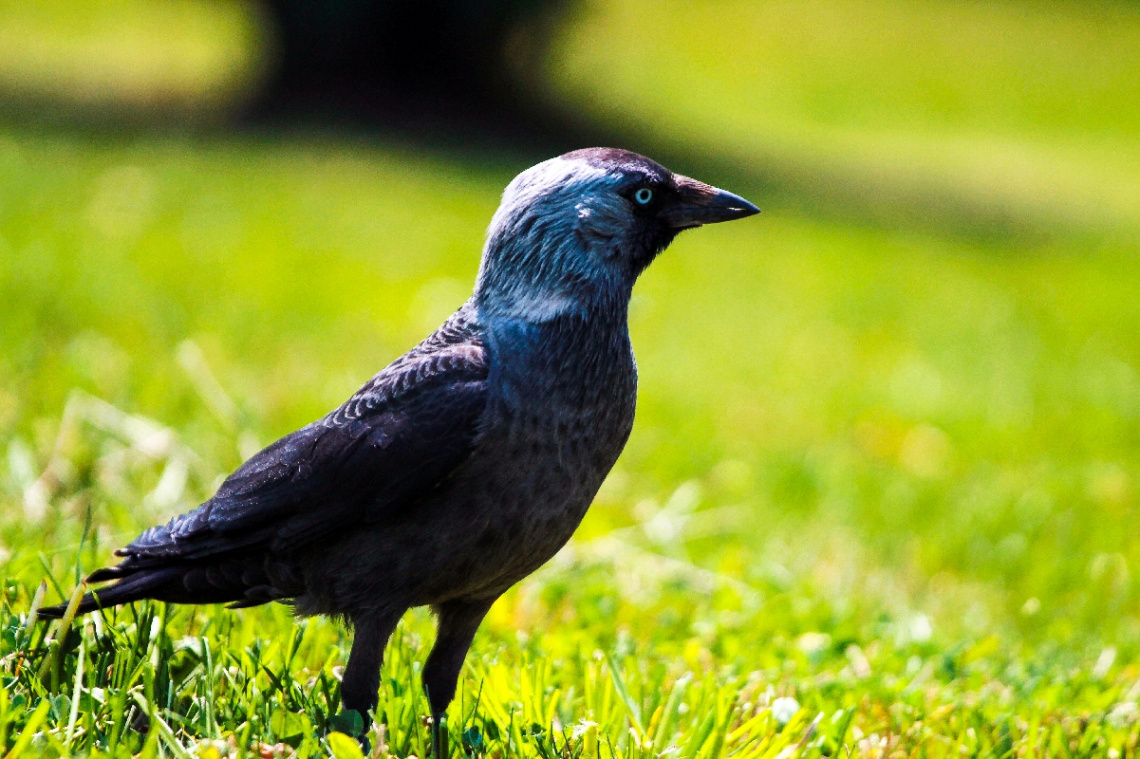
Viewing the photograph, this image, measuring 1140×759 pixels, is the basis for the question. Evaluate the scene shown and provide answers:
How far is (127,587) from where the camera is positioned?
2654 millimetres

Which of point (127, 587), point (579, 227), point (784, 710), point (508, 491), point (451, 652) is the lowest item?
point (784, 710)

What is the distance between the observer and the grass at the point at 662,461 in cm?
268

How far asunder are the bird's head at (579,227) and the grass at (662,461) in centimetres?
43

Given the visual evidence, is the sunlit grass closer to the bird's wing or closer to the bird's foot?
the bird's wing

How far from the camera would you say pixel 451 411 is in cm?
252

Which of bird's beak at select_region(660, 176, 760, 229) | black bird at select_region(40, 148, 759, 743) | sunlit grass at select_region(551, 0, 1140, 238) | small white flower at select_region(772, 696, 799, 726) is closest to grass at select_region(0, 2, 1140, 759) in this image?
small white flower at select_region(772, 696, 799, 726)

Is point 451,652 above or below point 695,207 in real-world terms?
below

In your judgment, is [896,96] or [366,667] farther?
[896,96]

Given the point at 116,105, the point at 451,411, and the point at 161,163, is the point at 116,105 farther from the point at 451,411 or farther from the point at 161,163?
the point at 451,411

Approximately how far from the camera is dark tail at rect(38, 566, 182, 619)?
2600 millimetres

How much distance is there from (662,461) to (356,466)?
307 cm

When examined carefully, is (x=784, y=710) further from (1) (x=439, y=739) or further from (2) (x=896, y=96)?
(2) (x=896, y=96)

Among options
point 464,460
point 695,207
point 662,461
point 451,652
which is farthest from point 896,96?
point 464,460

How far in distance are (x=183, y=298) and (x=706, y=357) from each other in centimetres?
299
